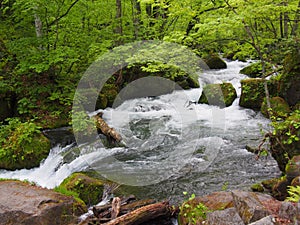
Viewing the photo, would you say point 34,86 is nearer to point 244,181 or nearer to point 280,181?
point 244,181

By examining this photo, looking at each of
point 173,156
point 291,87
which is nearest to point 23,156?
point 173,156

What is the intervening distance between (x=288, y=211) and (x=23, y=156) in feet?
21.0

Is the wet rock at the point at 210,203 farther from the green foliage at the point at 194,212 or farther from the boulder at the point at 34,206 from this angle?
the boulder at the point at 34,206

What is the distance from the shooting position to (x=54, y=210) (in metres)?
4.20

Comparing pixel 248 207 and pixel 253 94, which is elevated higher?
pixel 248 207

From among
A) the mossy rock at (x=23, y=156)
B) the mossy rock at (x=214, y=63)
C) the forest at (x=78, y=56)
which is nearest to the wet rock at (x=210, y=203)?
the forest at (x=78, y=56)

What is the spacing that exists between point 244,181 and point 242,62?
14.3 metres

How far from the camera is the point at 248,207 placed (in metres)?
3.30

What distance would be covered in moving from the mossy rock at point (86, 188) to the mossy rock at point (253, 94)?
24.1 ft

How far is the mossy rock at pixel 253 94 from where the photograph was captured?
10.3 meters

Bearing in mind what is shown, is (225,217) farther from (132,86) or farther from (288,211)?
(132,86)

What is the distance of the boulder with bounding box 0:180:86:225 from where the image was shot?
394 cm

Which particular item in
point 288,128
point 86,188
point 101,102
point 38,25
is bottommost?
point 86,188

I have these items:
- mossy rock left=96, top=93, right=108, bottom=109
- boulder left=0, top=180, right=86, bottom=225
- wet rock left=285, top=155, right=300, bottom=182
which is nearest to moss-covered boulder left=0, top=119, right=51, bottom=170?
boulder left=0, top=180, right=86, bottom=225
